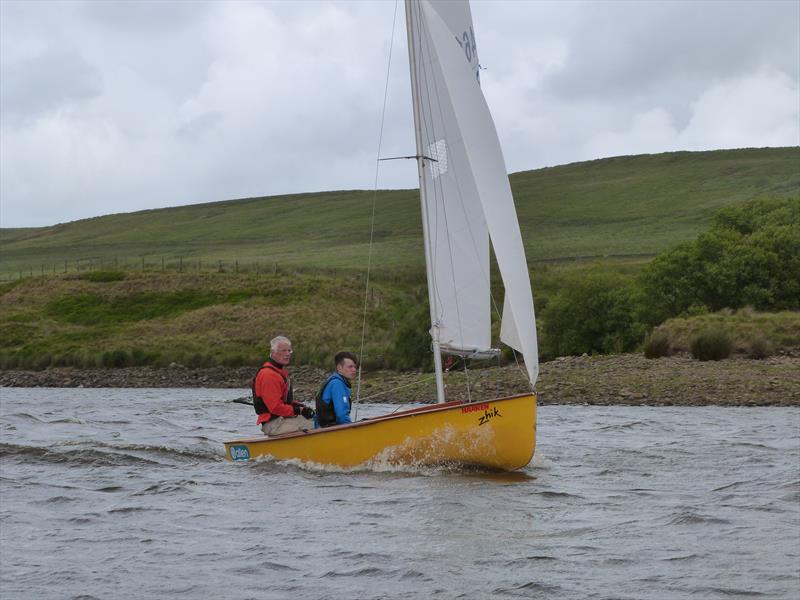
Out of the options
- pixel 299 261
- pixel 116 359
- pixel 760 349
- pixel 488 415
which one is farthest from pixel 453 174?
pixel 299 261

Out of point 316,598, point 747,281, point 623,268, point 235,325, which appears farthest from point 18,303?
point 316,598

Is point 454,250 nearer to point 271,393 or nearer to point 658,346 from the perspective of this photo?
point 271,393

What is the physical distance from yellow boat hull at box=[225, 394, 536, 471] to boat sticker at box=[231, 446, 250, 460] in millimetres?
1083

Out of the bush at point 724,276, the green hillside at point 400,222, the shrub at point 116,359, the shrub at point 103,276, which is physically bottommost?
the shrub at point 116,359

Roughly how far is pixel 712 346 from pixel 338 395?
72.9 feet

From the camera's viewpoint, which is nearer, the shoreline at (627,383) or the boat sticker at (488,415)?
the boat sticker at (488,415)

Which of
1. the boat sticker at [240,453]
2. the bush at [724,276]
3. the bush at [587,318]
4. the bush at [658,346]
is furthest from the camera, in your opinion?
the bush at [724,276]

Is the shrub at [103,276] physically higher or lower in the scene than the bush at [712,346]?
higher

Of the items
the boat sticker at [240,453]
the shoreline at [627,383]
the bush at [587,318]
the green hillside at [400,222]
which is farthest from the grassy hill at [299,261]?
the boat sticker at [240,453]

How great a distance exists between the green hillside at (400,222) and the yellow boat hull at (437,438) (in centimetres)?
6687

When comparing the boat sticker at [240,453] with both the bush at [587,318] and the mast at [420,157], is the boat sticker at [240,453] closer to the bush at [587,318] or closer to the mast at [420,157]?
the mast at [420,157]

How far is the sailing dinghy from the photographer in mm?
15477

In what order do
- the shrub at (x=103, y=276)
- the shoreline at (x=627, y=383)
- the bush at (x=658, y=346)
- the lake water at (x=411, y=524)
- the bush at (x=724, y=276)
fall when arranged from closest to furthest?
the lake water at (x=411, y=524) → the shoreline at (x=627, y=383) → the bush at (x=658, y=346) → the bush at (x=724, y=276) → the shrub at (x=103, y=276)

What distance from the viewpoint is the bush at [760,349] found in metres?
35.4
